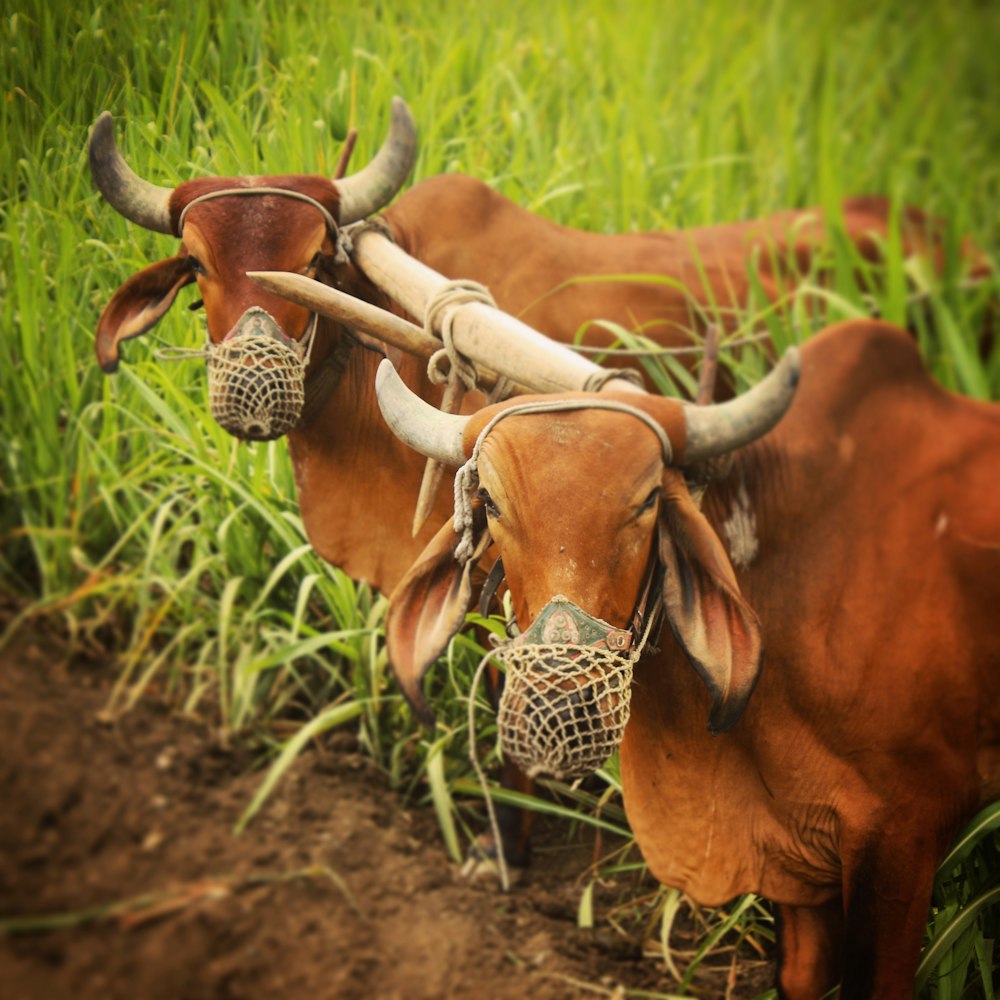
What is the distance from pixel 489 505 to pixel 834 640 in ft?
2.38

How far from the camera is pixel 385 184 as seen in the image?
2.58 metres

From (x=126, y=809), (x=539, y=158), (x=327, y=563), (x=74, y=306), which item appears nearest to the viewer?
(x=126, y=809)

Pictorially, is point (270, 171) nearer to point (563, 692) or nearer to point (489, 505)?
point (489, 505)

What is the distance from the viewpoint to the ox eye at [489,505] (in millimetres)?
1931

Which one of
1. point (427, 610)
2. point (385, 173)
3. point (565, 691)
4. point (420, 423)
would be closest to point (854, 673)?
point (565, 691)

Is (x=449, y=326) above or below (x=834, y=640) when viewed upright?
above

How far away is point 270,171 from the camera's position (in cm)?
266

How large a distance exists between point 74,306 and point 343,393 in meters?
0.64

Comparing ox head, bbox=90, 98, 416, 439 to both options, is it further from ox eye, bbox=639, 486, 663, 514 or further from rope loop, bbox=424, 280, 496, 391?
ox eye, bbox=639, 486, 663, 514

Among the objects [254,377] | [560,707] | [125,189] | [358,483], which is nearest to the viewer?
[560,707]

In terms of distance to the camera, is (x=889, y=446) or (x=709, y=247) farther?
(x=709, y=247)

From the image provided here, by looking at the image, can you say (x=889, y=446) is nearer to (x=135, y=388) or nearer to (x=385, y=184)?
(x=385, y=184)

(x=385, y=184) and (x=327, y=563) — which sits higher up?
(x=385, y=184)

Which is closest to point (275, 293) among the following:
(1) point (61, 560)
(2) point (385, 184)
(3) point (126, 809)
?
(2) point (385, 184)
